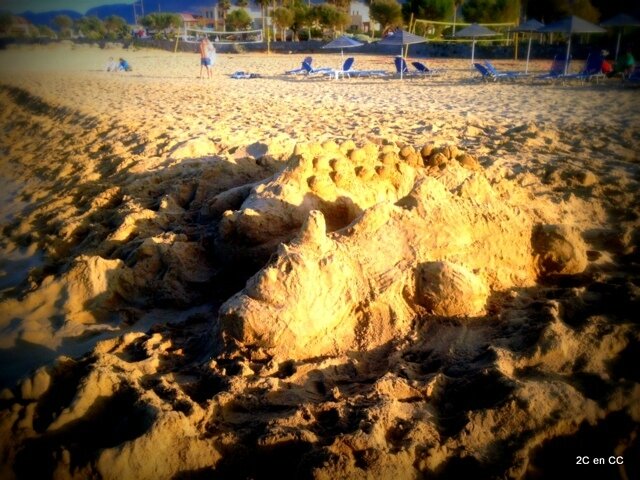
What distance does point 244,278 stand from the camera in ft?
9.80

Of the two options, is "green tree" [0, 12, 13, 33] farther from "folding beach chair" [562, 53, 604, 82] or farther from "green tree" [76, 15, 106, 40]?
"folding beach chair" [562, 53, 604, 82]

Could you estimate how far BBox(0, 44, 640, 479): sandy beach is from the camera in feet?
5.38

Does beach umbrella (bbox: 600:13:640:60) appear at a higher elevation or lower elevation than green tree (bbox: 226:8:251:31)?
lower

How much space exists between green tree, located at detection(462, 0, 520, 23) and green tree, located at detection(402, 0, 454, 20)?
165cm

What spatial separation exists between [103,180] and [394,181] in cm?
384

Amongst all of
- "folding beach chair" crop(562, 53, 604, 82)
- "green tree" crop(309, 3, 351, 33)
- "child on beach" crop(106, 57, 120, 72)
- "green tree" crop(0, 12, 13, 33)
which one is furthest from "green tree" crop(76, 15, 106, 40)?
"green tree" crop(309, 3, 351, 33)

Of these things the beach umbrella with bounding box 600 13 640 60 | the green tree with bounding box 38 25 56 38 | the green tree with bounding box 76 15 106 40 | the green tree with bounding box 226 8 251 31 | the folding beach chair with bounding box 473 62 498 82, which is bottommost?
the folding beach chair with bounding box 473 62 498 82

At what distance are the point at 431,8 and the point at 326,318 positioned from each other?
3370cm

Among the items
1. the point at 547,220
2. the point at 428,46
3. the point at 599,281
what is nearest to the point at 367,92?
the point at 547,220

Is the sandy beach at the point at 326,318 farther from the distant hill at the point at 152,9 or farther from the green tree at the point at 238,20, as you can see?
the green tree at the point at 238,20

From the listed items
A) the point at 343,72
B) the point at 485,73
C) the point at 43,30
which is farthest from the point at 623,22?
the point at 43,30

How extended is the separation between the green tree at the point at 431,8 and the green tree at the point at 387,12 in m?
3.37

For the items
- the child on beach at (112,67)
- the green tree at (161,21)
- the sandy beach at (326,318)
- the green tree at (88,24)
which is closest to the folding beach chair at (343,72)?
the green tree at (88,24)

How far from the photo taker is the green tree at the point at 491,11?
27.0 metres
